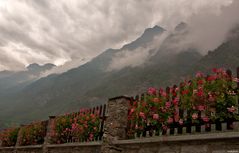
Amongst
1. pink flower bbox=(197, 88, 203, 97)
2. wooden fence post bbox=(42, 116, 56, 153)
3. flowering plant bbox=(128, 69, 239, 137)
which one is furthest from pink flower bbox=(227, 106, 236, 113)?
wooden fence post bbox=(42, 116, 56, 153)

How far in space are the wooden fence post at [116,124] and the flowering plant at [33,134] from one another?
5834mm

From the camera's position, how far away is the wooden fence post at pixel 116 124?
7.54m

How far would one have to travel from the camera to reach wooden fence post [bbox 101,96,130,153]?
7539 mm

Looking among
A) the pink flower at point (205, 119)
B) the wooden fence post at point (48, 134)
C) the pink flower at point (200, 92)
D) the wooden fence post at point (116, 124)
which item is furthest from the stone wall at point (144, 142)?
the wooden fence post at point (48, 134)

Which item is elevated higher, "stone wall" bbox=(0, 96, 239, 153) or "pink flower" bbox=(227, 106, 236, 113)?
"pink flower" bbox=(227, 106, 236, 113)

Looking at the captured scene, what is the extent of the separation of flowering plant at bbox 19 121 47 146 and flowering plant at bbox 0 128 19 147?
142 centimetres

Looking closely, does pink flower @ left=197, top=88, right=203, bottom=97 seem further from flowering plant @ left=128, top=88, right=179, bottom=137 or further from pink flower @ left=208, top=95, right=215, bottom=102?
flowering plant @ left=128, top=88, right=179, bottom=137

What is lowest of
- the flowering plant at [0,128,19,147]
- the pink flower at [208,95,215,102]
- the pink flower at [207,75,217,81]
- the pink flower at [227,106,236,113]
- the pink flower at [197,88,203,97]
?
the flowering plant at [0,128,19,147]

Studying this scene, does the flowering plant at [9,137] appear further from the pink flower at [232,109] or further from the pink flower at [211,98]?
the pink flower at [232,109]

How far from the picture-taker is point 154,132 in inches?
265

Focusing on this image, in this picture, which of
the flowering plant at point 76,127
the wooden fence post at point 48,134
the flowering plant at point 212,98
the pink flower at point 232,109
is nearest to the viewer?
the pink flower at point 232,109

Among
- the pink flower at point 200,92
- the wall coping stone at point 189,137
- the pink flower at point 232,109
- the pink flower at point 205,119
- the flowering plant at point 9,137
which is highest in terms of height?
the pink flower at point 200,92

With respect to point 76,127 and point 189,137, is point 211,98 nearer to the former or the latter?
→ point 189,137

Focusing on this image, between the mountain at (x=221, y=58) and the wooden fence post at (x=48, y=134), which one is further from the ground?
the mountain at (x=221, y=58)
